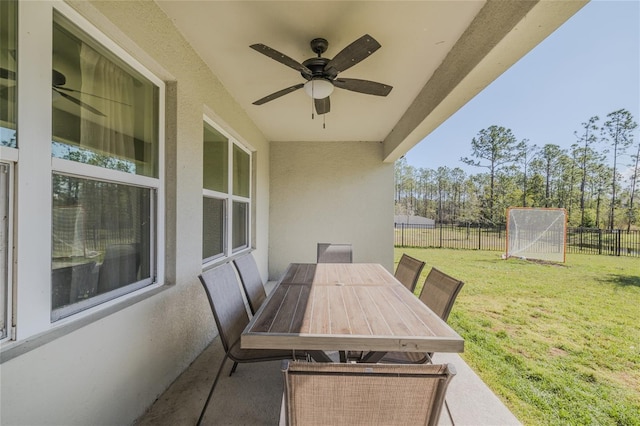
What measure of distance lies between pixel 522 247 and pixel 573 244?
3309mm

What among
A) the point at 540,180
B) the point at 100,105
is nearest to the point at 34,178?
the point at 100,105

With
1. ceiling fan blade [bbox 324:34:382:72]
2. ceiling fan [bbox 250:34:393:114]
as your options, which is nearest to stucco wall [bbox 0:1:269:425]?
ceiling fan [bbox 250:34:393:114]

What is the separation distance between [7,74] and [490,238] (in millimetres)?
13219

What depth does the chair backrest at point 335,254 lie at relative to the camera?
12.4 feet

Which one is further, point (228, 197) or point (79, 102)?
point (228, 197)

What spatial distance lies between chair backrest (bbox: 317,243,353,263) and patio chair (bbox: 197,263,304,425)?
189 cm

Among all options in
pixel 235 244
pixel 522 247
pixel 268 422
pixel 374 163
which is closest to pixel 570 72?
pixel 522 247

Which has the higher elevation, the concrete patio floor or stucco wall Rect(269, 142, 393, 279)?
stucco wall Rect(269, 142, 393, 279)

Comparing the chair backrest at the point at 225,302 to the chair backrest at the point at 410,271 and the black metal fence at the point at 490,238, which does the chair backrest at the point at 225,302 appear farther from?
the black metal fence at the point at 490,238

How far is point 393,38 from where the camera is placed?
6.89 feet

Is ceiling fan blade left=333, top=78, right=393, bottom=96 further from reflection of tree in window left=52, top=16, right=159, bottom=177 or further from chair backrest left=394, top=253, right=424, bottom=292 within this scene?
chair backrest left=394, top=253, right=424, bottom=292

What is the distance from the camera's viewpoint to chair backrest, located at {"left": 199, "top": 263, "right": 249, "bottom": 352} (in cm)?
167

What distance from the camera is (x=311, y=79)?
218 cm

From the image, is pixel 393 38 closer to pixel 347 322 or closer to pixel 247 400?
pixel 347 322
